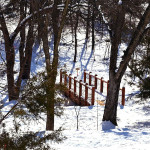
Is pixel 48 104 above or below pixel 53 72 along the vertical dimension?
below

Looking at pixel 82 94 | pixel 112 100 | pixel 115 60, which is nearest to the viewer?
pixel 115 60

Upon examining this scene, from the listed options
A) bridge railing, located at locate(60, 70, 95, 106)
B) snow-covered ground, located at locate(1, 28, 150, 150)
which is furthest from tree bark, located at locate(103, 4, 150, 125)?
bridge railing, located at locate(60, 70, 95, 106)

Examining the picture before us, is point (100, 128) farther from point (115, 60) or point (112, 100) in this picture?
point (115, 60)

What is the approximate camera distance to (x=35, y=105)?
4.92 metres

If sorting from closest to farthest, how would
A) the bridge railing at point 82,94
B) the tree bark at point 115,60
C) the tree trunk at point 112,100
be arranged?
the tree bark at point 115,60 → the tree trunk at point 112,100 → the bridge railing at point 82,94

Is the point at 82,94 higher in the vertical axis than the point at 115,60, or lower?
lower

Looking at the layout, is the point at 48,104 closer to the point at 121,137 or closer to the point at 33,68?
the point at 121,137

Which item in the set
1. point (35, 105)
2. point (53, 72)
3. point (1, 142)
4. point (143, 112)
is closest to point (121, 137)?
point (53, 72)

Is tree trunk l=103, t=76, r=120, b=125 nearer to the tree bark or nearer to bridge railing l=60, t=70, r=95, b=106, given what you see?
the tree bark

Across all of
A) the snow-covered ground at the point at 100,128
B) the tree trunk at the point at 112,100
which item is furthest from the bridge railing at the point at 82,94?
the tree trunk at the point at 112,100

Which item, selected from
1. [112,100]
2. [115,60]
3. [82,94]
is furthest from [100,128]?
[82,94]

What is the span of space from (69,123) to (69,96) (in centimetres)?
483

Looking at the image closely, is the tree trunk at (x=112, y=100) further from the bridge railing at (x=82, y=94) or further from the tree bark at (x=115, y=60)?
the bridge railing at (x=82, y=94)

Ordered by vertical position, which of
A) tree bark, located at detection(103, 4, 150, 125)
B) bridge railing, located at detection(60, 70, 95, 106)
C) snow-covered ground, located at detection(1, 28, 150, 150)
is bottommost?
snow-covered ground, located at detection(1, 28, 150, 150)
